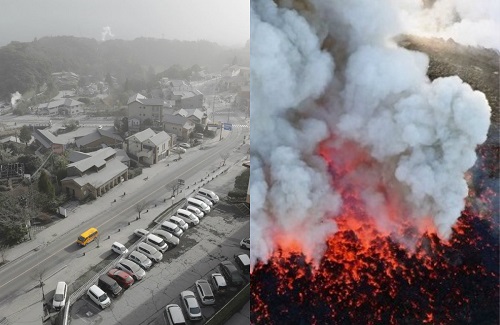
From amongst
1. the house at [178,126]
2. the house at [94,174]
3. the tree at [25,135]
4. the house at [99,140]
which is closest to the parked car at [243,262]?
the house at [94,174]

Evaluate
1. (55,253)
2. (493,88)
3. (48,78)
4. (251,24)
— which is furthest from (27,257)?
(48,78)

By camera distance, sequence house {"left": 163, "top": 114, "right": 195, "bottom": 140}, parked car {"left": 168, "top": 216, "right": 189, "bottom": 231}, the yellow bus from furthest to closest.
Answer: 1. house {"left": 163, "top": 114, "right": 195, "bottom": 140}
2. parked car {"left": 168, "top": 216, "right": 189, "bottom": 231}
3. the yellow bus

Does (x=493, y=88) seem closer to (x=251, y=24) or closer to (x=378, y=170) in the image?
(x=378, y=170)

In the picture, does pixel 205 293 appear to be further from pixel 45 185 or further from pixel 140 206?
pixel 45 185

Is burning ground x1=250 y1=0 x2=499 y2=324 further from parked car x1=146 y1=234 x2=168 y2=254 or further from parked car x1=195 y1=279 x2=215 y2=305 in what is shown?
parked car x1=146 y1=234 x2=168 y2=254

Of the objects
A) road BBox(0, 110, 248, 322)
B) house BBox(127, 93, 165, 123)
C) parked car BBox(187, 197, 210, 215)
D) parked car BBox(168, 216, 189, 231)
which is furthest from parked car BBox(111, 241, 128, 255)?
house BBox(127, 93, 165, 123)
